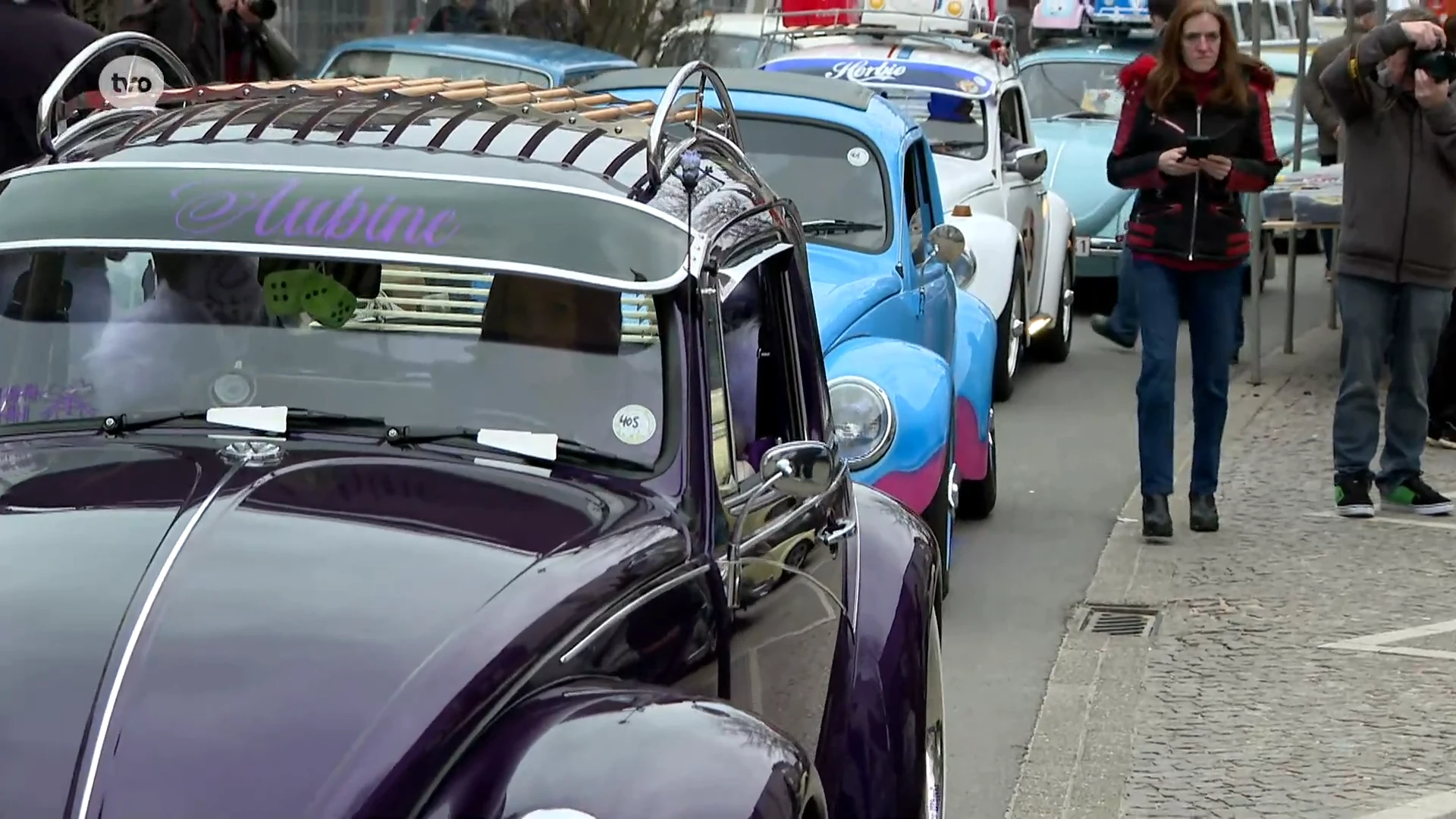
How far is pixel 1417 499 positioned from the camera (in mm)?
9570

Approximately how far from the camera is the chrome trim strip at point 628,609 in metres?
3.02

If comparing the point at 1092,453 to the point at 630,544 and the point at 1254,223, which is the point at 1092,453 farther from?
the point at 630,544

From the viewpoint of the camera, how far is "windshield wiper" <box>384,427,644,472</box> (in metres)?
3.46

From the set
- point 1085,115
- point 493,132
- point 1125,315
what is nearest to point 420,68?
point 1125,315

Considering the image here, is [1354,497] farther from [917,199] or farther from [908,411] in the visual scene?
[908,411]

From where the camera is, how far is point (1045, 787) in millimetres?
5855

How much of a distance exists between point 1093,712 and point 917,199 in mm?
3052

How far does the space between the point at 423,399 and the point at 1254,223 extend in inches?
416

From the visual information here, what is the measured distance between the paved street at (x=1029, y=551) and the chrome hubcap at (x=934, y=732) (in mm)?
765

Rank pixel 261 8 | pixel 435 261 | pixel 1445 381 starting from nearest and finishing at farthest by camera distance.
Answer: pixel 435 261
pixel 1445 381
pixel 261 8

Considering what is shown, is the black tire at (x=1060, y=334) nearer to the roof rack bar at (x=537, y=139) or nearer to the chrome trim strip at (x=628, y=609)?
the roof rack bar at (x=537, y=139)

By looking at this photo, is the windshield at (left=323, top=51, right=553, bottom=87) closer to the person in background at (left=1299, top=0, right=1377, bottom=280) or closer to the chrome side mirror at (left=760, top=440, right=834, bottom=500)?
the person in background at (left=1299, top=0, right=1377, bottom=280)

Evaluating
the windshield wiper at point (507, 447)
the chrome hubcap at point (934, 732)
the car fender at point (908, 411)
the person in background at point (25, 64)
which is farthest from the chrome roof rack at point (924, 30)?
the windshield wiper at point (507, 447)

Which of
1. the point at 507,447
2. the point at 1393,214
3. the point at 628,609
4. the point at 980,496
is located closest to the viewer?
the point at 628,609
